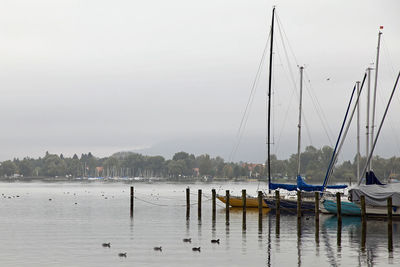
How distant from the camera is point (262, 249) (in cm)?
4478

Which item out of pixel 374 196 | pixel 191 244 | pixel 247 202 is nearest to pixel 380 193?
pixel 374 196

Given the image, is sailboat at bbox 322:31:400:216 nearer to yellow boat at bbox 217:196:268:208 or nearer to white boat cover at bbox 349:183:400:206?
white boat cover at bbox 349:183:400:206

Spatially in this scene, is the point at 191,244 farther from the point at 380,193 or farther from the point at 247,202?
the point at 247,202

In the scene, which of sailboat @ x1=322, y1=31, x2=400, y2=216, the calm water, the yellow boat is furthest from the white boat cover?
the yellow boat

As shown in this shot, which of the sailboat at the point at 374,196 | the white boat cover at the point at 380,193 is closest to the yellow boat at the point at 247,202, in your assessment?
the sailboat at the point at 374,196

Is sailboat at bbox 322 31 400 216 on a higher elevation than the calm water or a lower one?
higher

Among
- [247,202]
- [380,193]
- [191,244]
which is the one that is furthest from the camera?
[247,202]

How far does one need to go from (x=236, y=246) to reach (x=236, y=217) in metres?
28.2

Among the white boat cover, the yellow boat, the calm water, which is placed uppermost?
the white boat cover

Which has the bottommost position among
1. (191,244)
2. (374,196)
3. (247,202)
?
(191,244)

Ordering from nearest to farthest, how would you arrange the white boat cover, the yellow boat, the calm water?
1. the calm water
2. the white boat cover
3. the yellow boat

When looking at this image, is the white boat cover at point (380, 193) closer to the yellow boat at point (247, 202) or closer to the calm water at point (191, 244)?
the calm water at point (191, 244)

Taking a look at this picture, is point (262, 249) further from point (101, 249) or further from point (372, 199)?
point (372, 199)

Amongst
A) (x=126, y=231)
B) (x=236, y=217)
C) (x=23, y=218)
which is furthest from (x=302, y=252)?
(x=23, y=218)
